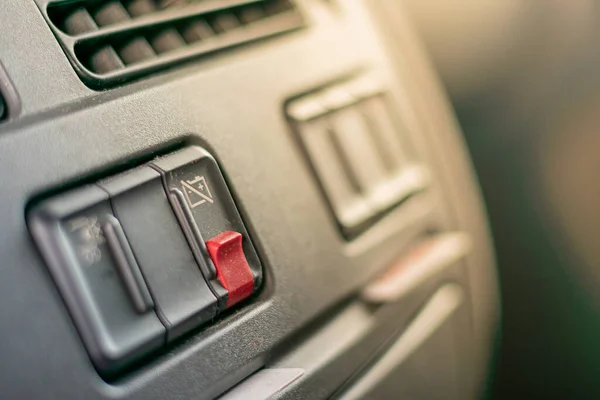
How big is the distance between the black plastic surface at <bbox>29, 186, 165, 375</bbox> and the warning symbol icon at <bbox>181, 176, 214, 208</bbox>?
0.21 ft

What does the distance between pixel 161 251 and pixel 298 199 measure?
0.50ft

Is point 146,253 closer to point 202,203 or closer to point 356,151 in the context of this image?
point 202,203

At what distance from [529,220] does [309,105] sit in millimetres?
372

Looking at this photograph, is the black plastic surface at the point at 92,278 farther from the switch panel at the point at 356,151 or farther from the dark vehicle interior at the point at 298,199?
the switch panel at the point at 356,151

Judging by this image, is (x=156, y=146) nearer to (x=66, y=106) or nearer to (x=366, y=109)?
(x=66, y=106)

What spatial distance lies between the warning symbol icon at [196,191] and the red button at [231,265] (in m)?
0.03

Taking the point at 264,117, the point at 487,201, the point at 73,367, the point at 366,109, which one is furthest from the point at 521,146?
the point at 73,367

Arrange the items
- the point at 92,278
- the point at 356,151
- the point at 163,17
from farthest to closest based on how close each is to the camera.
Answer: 1. the point at 356,151
2. the point at 163,17
3. the point at 92,278

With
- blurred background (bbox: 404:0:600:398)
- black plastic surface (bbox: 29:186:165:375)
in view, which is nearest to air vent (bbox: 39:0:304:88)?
black plastic surface (bbox: 29:186:165:375)

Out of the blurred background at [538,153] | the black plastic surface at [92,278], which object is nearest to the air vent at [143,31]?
the black plastic surface at [92,278]

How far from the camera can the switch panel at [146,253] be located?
422 millimetres

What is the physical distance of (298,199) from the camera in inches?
22.6

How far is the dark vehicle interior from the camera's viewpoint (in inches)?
17.0

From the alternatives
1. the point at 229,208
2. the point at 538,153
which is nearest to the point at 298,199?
the point at 229,208
